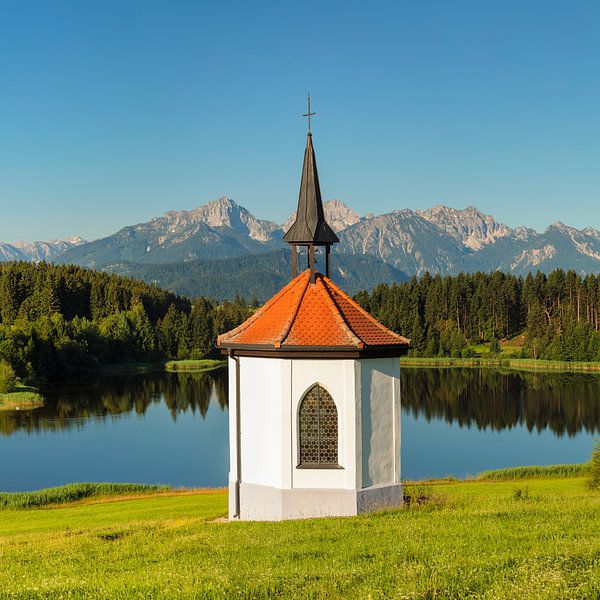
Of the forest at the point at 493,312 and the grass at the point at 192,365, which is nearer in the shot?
the grass at the point at 192,365

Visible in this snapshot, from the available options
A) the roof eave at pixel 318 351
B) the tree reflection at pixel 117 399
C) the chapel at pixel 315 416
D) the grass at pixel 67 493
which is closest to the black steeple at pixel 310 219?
the chapel at pixel 315 416

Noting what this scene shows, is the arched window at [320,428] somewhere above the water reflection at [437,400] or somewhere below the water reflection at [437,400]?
above

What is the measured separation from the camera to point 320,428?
17.2 meters

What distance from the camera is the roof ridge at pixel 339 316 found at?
17.0 m

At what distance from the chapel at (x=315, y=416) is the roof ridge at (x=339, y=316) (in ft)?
0.09

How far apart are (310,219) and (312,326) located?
10.7 ft

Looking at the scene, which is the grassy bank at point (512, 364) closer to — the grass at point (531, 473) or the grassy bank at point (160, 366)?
the grassy bank at point (160, 366)

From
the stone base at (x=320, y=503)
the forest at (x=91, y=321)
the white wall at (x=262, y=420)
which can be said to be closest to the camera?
the stone base at (x=320, y=503)

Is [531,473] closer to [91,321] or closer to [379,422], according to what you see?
[379,422]

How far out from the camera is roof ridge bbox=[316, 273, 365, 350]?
55.8 ft

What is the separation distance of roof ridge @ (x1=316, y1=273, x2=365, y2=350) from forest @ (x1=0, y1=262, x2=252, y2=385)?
6524 cm

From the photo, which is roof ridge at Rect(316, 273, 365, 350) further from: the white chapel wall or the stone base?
the stone base

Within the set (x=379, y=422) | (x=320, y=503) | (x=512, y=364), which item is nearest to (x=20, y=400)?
(x=320, y=503)

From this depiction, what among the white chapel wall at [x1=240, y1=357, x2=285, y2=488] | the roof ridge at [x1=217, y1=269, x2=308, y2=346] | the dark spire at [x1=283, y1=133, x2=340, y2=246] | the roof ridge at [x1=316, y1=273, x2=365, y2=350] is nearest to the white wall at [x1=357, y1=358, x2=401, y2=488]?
the roof ridge at [x1=316, y1=273, x2=365, y2=350]
